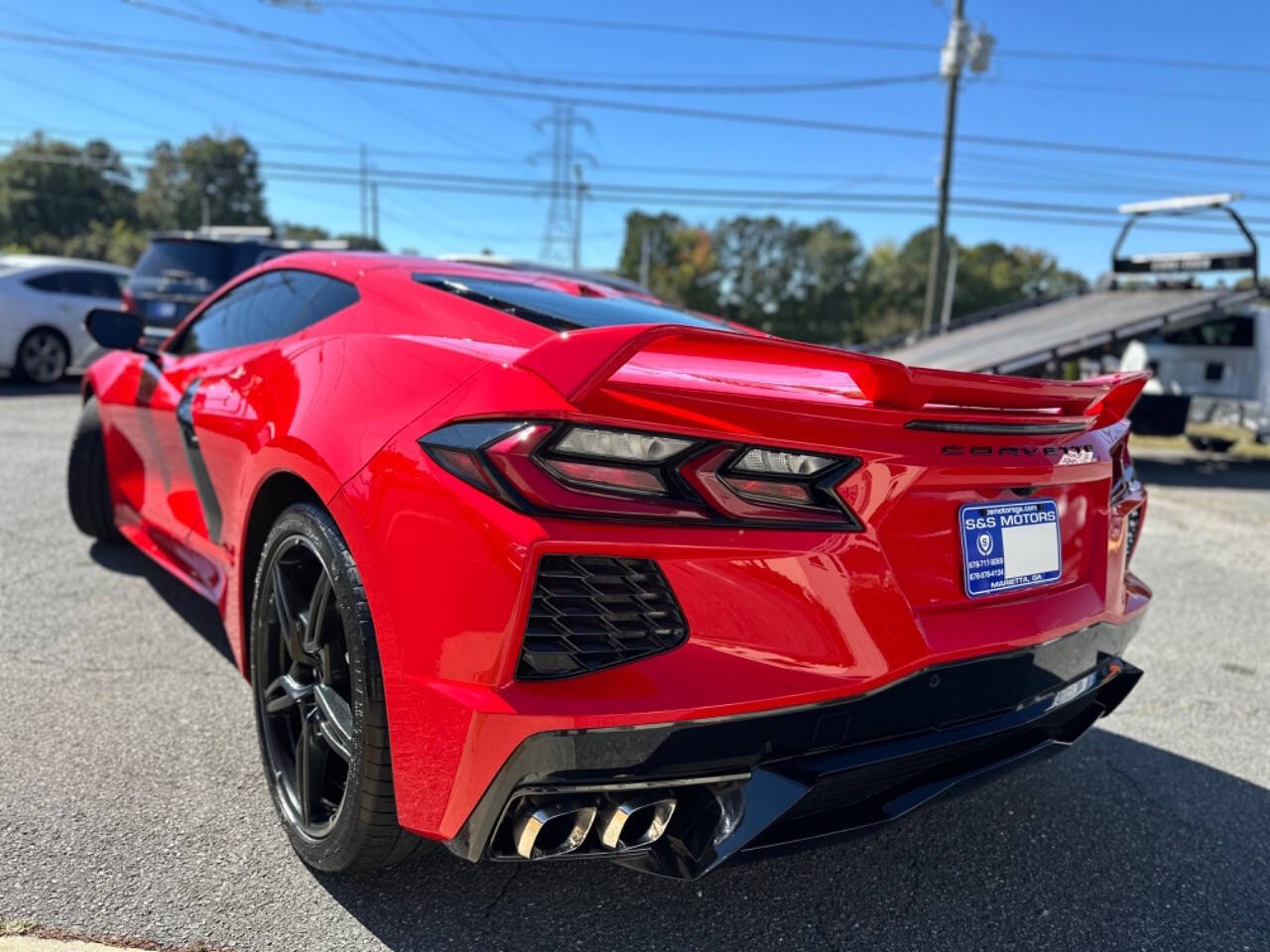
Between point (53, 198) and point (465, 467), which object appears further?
point (53, 198)

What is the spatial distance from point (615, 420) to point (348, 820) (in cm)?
99

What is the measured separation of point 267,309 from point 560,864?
2.00 metres

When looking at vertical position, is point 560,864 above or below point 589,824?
below

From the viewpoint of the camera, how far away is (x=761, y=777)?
1.53m

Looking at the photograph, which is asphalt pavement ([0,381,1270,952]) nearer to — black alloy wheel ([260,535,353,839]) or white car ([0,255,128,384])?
black alloy wheel ([260,535,353,839])

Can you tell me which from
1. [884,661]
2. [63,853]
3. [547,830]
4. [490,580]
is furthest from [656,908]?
[63,853]

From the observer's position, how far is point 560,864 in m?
2.08

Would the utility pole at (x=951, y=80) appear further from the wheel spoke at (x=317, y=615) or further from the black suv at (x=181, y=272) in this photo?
the wheel spoke at (x=317, y=615)

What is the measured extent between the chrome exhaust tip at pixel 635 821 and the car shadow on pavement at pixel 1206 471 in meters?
9.16

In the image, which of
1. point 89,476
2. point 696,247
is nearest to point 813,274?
point 696,247

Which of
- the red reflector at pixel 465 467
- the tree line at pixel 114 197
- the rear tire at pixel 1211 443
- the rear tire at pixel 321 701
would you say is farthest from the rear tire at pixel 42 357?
the tree line at pixel 114 197

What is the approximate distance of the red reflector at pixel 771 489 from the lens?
1500 millimetres

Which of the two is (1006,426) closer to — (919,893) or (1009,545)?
(1009,545)

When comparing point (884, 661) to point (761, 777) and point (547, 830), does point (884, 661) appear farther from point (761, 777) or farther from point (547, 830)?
point (547, 830)
